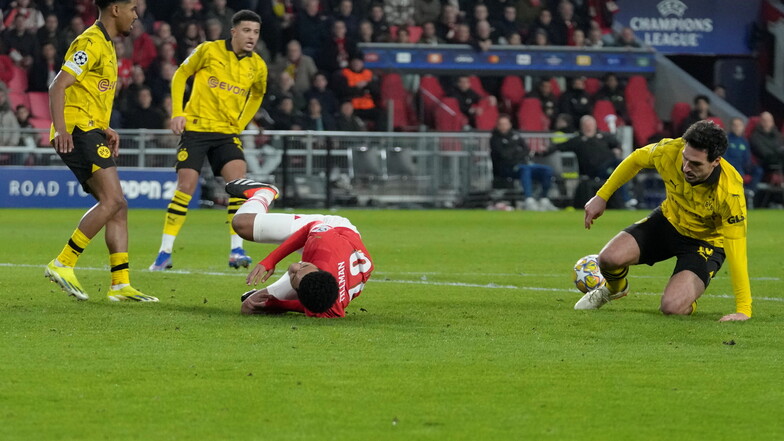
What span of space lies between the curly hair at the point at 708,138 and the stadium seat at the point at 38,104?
56.6 ft

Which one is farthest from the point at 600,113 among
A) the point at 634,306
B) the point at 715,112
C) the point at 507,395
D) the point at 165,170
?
the point at 507,395

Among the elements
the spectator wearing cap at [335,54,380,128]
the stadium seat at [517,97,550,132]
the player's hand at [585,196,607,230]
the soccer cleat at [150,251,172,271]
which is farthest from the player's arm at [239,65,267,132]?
the stadium seat at [517,97,550,132]

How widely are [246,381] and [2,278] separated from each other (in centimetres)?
530

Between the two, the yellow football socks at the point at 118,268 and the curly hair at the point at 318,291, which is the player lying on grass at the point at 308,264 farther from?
the yellow football socks at the point at 118,268

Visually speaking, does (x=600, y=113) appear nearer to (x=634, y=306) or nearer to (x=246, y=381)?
(x=634, y=306)

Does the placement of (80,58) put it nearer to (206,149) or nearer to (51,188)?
(206,149)

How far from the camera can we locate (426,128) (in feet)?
81.3

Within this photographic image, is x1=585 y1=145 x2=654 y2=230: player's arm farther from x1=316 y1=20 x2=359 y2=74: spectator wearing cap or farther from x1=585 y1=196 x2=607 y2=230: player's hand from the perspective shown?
x1=316 y1=20 x2=359 y2=74: spectator wearing cap

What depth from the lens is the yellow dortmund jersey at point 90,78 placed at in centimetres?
838

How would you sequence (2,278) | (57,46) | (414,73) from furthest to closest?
(414,73), (57,46), (2,278)

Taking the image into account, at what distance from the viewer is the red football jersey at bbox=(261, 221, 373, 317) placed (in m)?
7.50

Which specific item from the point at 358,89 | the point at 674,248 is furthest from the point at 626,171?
the point at 358,89

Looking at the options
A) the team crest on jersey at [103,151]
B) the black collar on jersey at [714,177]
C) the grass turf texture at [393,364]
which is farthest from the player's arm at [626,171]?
the team crest on jersey at [103,151]

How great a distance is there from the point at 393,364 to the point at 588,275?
123 inches
